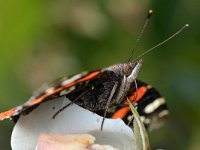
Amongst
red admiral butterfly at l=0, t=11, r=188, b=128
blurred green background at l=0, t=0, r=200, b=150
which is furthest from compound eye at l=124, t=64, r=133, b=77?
blurred green background at l=0, t=0, r=200, b=150

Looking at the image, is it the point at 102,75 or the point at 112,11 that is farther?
the point at 112,11

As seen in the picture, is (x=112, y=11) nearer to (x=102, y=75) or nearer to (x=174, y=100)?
(x=174, y=100)

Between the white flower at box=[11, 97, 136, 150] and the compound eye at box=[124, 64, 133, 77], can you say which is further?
the compound eye at box=[124, 64, 133, 77]

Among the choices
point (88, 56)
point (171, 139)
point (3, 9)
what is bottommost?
point (171, 139)

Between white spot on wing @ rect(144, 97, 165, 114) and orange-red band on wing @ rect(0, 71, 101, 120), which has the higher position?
orange-red band on wing @ rect(0, 71, 101, 120)

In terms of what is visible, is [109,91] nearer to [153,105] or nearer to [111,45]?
[153,105]

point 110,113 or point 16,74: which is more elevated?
point 16,74

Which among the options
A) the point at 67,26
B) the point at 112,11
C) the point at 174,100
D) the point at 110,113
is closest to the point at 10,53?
the point at 67,26

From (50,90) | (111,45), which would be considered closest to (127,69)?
(50,90)

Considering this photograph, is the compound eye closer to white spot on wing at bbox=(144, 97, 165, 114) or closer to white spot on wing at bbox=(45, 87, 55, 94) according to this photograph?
white spot on wing at bbox=(144, 97, 165, 114)

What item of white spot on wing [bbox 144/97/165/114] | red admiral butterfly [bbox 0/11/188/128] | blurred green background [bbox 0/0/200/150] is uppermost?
blurred green background [bbox 0/0/200/150]
